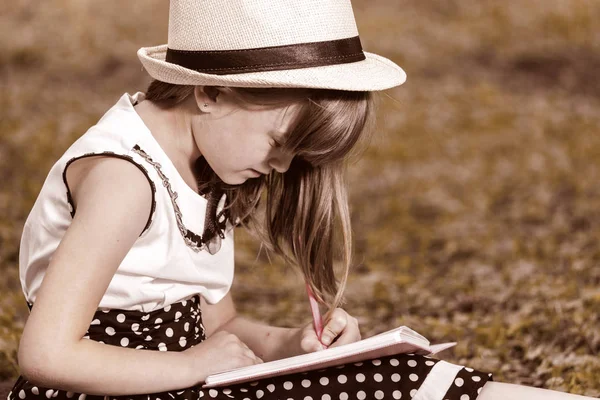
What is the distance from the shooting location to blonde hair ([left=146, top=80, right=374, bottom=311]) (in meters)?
1.85

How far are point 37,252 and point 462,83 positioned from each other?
18.7ft

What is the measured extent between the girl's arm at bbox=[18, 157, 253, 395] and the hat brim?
10.0 inches

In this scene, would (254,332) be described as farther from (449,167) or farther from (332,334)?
(449,167)

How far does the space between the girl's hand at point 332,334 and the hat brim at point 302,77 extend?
1.92 ft

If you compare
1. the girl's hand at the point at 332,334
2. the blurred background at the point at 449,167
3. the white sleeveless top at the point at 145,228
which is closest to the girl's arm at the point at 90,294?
the white sleeveless top at the point at 145,228

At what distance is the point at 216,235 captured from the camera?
2.09 meters

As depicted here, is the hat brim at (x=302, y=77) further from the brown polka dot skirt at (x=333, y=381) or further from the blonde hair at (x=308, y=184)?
the brown polka dot skirt at (x=333, y=381)

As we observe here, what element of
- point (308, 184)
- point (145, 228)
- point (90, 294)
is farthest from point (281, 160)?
point (90, 294)

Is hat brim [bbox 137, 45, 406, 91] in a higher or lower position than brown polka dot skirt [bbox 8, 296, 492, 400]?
higher

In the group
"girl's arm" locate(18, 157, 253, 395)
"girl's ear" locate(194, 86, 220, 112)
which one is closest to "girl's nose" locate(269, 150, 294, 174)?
"girl's ear" locate(194, 86, 220, 112)

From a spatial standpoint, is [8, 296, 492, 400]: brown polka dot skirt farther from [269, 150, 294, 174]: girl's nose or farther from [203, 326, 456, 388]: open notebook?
[269, 150, 294, 174]: girl's nose

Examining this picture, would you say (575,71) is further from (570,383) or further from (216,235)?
(216,235)

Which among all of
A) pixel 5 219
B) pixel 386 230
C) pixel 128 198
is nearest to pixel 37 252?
pixel 128 198

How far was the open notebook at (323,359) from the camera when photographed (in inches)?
67.4
